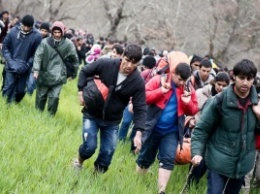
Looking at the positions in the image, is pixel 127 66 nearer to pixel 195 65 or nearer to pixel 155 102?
pixel 155 102

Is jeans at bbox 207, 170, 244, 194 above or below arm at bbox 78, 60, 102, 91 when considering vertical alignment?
below

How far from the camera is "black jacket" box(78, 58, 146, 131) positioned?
15.5 feet

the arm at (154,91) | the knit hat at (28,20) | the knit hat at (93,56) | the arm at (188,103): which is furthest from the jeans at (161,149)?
the knit hat at (93,56)

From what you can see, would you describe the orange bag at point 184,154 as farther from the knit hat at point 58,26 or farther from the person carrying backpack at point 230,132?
the knit hat at point 58,26

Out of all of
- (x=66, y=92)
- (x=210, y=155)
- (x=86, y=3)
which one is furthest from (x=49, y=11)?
(x=210, y=155)

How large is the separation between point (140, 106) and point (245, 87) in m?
1.24

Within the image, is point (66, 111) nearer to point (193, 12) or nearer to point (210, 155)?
point (210, 155)

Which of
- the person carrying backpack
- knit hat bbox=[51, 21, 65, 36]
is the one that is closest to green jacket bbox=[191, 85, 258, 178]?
the person carrying backpack

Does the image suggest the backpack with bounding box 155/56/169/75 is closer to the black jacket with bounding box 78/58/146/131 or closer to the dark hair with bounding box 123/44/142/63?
the black jacket with bounding box 78/58/146/131

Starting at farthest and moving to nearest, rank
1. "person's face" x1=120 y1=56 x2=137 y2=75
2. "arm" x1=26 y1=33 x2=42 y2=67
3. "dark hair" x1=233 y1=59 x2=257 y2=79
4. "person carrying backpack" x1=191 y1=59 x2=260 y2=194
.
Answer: "arm" x1=26 y1=33 x2=42 y2=67
"person's face" x1=120 y1=56 x2=137 y2=75
"person carrying backpack" x1=191 y1=59 x2=260 y2=194
"dark hair" x1=233 y1=59 x2=257 y2=79

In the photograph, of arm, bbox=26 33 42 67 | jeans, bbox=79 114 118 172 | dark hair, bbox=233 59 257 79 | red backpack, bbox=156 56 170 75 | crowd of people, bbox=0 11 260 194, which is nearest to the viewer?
dark hair, bbox=233 59 257 79

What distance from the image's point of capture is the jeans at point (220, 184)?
4.17 m

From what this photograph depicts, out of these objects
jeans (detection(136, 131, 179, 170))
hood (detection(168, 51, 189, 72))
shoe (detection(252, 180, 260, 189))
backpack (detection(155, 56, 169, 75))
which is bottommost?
shoe (detection(252, 180, 260, 189))

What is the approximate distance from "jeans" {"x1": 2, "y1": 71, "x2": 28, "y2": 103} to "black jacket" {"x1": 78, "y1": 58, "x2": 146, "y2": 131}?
2.53 metres
